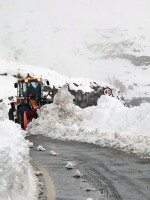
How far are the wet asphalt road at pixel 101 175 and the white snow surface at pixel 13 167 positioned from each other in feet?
1.97

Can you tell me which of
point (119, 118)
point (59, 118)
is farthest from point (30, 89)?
point (119, 118)

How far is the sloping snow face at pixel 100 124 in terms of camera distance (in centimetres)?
1254

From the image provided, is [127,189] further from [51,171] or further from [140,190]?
[51,171]

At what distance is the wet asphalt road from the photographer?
5.74 m

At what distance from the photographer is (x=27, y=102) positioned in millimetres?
21766

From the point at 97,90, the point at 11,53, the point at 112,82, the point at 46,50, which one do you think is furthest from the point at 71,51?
the point at 97,90

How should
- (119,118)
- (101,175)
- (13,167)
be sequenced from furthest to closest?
(119,118) → (101,175) → (13,167)

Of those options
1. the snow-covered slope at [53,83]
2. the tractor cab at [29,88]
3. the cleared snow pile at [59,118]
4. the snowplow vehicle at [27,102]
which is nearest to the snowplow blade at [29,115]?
the snowplow vehicle at [27,102]

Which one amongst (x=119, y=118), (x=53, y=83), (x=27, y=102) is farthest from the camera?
(x=53, y=83)

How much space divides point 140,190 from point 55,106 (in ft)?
48.9

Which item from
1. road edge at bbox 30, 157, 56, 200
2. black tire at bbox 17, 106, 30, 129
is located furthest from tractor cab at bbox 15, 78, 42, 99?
road edge at bbox 30, 157, 56, 200

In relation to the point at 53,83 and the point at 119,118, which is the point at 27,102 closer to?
the point at 119,118

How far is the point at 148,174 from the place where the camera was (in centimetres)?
726

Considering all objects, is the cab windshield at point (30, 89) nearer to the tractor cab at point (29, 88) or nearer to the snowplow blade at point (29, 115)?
the tractor cab at point (29, 88)
